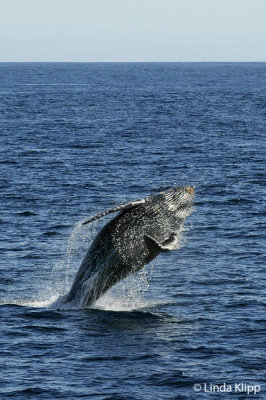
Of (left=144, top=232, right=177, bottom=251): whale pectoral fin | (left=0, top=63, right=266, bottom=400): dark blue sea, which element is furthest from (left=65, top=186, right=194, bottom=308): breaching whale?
(left=0, top=63, right=266, bottom=400): dark blue sea

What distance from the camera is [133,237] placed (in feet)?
99.0

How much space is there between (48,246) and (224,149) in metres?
45.3

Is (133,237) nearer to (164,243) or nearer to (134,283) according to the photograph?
(164,243)

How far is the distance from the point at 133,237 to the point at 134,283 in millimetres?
9026

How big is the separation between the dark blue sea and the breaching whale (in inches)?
81.9

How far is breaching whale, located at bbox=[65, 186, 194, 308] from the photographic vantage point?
98.7 ft

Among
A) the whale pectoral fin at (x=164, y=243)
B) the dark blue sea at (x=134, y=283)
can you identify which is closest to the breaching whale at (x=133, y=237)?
the whale pectoral fin at (x=164, y=243)

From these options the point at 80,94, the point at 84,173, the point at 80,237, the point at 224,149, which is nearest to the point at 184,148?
the point at 224,149

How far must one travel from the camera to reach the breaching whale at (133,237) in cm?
3008

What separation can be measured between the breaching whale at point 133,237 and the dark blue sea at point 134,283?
208cm

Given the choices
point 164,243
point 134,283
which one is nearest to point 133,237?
point 164,243

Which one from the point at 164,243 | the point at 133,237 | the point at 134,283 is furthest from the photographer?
the point at 134,283

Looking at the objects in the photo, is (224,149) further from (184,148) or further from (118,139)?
(118,139)

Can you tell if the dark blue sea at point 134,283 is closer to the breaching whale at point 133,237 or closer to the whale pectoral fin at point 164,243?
the breaching whale at point 133,237
